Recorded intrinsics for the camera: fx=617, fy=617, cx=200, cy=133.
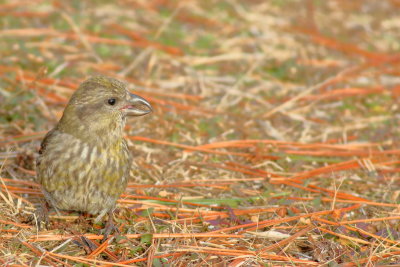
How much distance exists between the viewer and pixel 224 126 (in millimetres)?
5480

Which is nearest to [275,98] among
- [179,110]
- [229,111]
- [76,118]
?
[229,111]

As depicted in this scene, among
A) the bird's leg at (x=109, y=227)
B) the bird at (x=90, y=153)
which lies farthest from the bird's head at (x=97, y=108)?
the bird's leg at (x=109, y=227)

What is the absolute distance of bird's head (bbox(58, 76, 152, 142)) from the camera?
12.5 ft

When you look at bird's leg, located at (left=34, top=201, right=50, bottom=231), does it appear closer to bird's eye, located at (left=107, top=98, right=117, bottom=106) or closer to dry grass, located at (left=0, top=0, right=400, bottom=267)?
dry grass, located at (left=0, top=0, right=400, bottom=267)

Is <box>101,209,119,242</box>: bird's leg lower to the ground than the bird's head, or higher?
lower

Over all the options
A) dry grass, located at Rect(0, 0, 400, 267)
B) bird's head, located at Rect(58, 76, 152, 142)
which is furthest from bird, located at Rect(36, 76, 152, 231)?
dry grass, located at Rect(0, 0, 400, 267)

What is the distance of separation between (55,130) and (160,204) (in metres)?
0.85

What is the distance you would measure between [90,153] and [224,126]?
6.34 feet

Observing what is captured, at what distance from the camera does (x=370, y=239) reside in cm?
396

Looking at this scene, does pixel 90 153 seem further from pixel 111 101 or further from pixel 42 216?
pixel 42 216

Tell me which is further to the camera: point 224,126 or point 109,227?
point 224,126

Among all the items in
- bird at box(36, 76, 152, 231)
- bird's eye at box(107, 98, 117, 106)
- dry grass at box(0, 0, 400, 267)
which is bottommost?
dry grass at box(0, 0, 400, 267)

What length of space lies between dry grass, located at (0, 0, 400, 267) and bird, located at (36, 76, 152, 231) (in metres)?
0.23

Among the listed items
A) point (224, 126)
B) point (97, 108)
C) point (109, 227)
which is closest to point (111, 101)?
point (97, 108)
